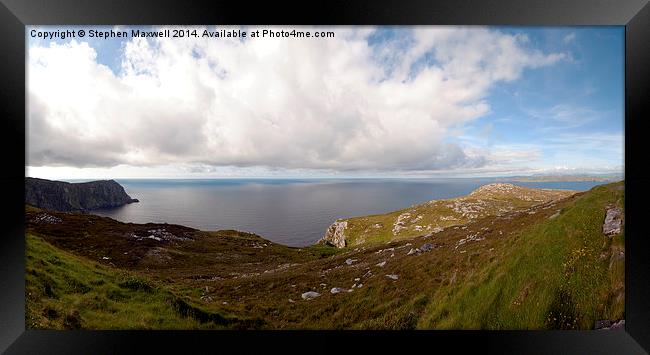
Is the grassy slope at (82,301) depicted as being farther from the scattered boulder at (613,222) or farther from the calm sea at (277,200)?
the scattered boulder at (613,222)

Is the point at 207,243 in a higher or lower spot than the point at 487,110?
lower

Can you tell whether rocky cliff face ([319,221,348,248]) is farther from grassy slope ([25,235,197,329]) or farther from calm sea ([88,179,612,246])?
grassy slope ([25,235,197,329])

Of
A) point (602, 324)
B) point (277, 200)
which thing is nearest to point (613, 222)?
point (602, 324)

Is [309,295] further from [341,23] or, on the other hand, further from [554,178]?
[554,178]

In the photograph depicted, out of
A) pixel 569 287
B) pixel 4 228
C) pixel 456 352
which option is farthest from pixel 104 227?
pixel 569 287

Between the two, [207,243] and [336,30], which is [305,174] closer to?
[336,30]

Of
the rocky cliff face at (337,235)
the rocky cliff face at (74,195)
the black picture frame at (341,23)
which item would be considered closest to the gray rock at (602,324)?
the black picture frame at (341,23)
